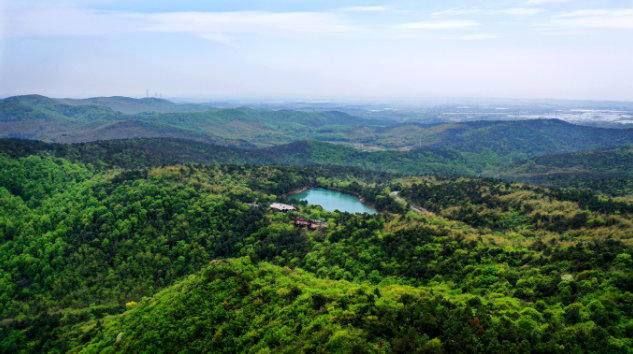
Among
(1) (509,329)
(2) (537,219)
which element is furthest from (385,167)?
(1) (509,329)

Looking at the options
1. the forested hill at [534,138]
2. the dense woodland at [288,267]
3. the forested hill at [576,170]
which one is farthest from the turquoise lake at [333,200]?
the forested hill at [534,138]

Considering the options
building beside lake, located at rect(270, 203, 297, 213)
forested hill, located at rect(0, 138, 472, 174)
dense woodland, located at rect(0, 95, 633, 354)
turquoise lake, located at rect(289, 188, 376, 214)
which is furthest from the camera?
forested hill, located at rect(0, 138, 472, 174)

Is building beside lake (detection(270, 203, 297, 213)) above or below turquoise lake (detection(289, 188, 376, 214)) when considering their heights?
above

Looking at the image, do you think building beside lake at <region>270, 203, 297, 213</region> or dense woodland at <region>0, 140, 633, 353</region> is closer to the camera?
dense woodland at <region>0, 140, 633, 353</region>

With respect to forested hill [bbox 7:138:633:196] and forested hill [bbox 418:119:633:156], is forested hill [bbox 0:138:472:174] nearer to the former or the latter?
forested hill [bbox 7:138:633:196]

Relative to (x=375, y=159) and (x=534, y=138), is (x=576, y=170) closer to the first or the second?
(x=375, y=159)

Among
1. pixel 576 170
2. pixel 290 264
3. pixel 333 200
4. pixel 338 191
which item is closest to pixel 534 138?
pixel 576 170

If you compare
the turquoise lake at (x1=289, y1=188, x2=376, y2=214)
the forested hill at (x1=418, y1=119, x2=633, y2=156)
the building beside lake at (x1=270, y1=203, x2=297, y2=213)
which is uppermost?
the forested hill at (x1=418, y1=119, x2=633, y2=156)

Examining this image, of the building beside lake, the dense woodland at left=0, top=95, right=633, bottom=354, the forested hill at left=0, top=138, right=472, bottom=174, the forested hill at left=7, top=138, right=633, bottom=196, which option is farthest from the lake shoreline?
the forested hill at left=0, top=138, right=472, bottom=174
